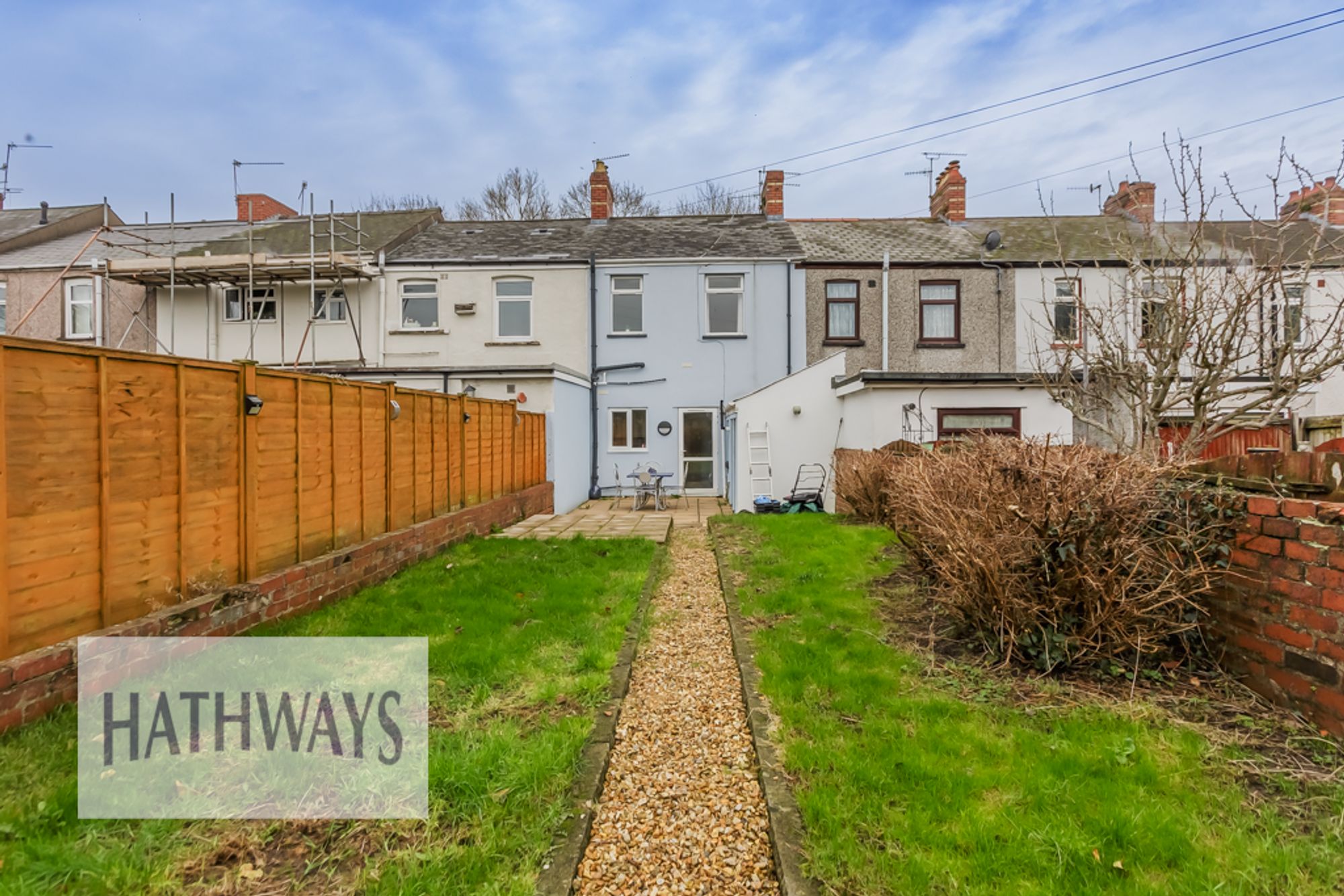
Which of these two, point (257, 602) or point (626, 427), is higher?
point (626, 427)

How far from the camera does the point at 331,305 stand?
1562cm

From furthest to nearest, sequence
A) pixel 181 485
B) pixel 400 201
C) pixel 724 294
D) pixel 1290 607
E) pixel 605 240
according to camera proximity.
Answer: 1. pixel 400 201
2. pixel 605 240
3. pixel 724 294
4. pixel 181 485
5. pixel 1290 607

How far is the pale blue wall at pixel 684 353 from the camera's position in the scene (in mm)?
15133

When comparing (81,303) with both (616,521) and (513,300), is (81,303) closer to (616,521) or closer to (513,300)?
(513,300)

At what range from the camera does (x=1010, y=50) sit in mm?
10188

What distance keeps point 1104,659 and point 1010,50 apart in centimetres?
1030

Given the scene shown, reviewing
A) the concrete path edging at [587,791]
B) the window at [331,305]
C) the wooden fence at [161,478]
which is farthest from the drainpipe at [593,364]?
the concrete path edging at [587,791]

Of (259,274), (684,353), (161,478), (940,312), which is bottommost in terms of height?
(161,478)

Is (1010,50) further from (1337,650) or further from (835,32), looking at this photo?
(1337,650)

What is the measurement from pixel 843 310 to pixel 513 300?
7.82m

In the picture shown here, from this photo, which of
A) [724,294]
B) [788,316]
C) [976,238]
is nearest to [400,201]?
[724,294]

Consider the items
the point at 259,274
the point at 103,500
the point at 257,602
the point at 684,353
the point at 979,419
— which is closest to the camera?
the point at 103,500

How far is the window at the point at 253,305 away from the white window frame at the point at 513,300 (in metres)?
5.38

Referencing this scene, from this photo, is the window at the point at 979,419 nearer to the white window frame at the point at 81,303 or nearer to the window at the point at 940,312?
the window at the point at 940,312
